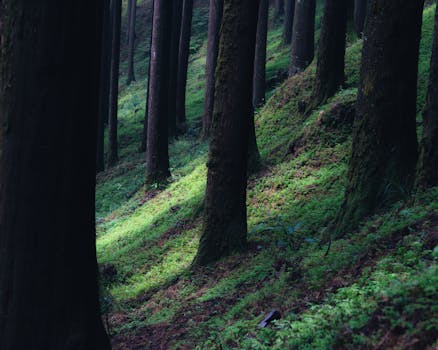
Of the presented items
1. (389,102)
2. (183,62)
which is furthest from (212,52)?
(389,102)

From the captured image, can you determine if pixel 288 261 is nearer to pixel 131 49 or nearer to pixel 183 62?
pixel 183 62

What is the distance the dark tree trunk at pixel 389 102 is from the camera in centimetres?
630

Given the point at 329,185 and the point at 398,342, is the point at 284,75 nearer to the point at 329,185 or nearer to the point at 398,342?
the point at 329,185

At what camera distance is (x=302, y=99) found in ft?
42.4

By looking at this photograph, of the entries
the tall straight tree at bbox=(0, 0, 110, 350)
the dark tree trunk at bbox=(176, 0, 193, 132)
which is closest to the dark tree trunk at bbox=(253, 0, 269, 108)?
the dark tree trunk at bbox=(176, 0, 193, 132)

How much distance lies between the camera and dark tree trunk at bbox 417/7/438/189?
5.57 m

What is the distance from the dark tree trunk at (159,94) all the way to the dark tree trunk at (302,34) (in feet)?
12.9

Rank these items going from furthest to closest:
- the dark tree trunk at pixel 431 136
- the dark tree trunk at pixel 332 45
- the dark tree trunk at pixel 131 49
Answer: the dark tree trunk at pixel 131 49 < the dark tree trunk at pixel 332 45 < the dark tree trunk at pixel 431 136

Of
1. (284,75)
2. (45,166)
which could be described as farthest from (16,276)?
(284,75)

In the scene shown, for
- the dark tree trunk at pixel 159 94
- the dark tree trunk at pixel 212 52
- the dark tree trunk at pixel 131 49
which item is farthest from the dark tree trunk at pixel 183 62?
the dark tree trunk at pixel 131 49

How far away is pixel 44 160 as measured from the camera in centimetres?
346

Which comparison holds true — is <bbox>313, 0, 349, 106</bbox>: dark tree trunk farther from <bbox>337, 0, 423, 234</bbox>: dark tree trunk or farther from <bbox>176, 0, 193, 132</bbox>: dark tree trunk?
<bbox>176, 0, 193, 132</bbox>: dark tree trunk

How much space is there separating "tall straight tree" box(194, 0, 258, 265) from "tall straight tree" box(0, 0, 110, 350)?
4.78 meters

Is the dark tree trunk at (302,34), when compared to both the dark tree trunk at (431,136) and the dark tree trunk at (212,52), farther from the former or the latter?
the dark tree trunk at (431,136)
